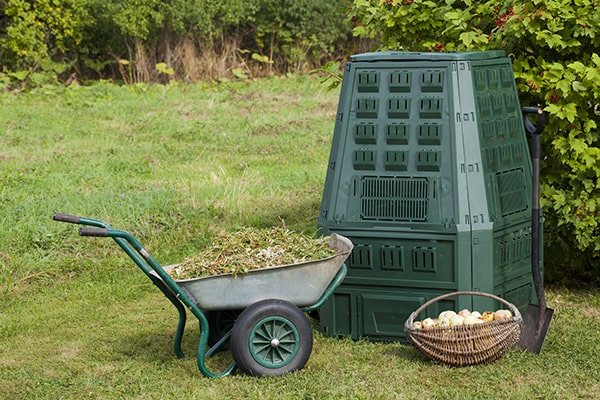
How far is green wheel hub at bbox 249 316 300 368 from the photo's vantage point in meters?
5.01

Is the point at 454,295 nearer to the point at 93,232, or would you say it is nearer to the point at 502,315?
the point at 502,315

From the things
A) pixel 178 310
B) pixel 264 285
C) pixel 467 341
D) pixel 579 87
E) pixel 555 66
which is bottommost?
pixel 467 341

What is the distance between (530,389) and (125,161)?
6.84 metres

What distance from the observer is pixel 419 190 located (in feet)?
18.1

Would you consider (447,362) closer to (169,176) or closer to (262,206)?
(262,206)

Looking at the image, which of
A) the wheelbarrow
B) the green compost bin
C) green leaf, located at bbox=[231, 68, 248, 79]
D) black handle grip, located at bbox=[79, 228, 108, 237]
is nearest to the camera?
black handle grip, located at bbox=[79, 228, 108, 237]

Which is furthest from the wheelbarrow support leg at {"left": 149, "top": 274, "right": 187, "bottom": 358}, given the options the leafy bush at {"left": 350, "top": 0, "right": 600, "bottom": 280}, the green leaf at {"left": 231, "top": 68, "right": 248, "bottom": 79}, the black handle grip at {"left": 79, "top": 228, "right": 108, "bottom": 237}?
the green leaf at {"left": 231, "top": 68, "right": 248, "bottom": 79}

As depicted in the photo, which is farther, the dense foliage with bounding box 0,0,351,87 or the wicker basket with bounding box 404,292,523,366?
the dense foliage with bounding box 0,0,351,87

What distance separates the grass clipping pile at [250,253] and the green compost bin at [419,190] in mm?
394

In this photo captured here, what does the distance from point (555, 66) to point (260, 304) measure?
2580mm

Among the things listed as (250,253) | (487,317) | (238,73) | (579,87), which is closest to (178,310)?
(250,253)

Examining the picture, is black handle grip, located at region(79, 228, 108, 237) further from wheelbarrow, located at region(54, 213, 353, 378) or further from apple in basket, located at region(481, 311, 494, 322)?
apple in basket, located at region(481, 311, 494, 322)

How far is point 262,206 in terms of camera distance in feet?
30.1

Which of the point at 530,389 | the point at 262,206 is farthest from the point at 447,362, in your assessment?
the point at 262,206
